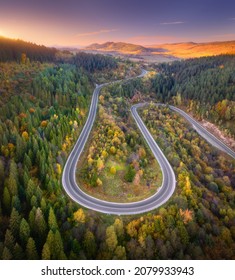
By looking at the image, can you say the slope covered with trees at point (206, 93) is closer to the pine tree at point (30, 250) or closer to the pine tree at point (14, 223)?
the pine tree at point (14, 223)

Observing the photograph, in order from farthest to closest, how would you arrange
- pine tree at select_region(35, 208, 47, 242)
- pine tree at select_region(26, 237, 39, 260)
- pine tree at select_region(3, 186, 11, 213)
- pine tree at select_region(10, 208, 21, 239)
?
1. pine tree at select_region(3, 186, 11, 213)
2. pine tree at select_region(35, 208, 47, 242)
3. pine tree at select_region(10, 208, 21, 239)
4. pine tree at select_region(26, 237, 39, 260)

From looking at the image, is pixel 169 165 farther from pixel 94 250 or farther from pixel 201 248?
pixel 94 250

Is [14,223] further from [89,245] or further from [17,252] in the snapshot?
[89,245]

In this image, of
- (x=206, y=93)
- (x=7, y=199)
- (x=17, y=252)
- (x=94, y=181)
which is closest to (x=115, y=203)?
(x=94, y=181)

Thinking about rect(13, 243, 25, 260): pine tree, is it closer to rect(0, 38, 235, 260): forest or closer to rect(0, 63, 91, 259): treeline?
rect(0, 63, 91, 259): treeline

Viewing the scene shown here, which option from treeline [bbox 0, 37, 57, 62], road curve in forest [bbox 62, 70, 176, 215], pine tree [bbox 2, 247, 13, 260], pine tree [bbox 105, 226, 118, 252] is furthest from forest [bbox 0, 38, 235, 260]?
treeline [bbox 0, 37, 57, 62]

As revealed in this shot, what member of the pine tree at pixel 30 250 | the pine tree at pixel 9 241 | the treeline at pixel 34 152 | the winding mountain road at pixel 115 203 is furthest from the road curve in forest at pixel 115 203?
the pine tree at pixel 9 241

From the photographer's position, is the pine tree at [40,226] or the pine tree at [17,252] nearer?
the pine tree at [17,252]
